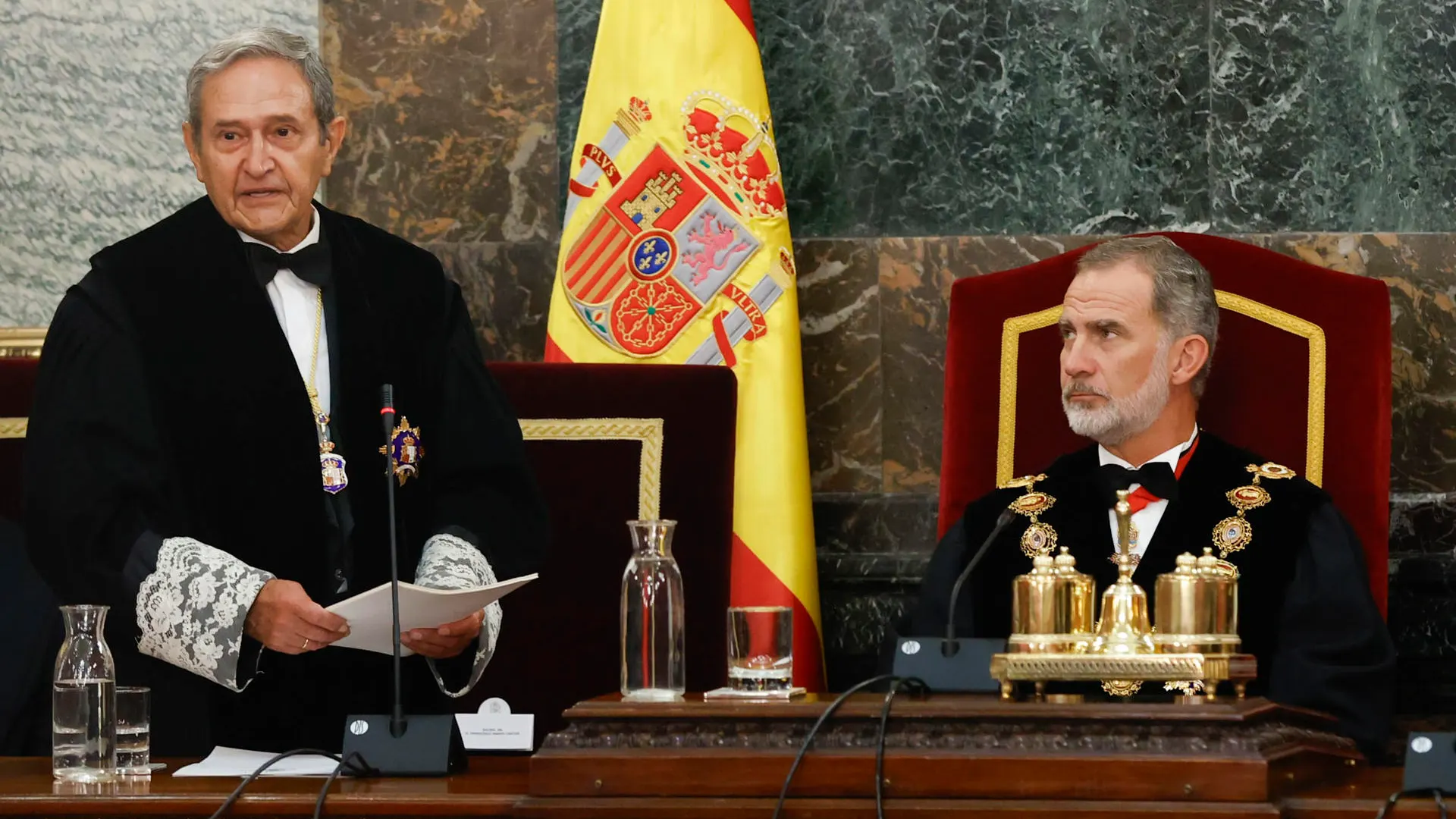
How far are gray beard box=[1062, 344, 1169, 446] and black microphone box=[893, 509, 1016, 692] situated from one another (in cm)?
112

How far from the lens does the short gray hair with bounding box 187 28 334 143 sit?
127 inches

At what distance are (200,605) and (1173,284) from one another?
6.12 feet

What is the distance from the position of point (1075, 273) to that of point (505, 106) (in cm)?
147

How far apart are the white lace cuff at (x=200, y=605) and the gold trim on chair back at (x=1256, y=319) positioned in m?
1.72

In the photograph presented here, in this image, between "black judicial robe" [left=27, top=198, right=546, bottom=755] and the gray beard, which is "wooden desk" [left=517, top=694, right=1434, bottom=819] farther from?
the gray beard

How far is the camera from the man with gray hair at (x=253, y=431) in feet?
10.3

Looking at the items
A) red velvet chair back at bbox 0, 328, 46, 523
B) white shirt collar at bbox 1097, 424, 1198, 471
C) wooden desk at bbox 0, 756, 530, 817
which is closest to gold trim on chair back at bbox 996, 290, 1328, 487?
white shirt collar at bbox 1097, 424, 1198, 471

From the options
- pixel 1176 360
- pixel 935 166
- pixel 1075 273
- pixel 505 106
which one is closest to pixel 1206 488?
pixel 1176 360

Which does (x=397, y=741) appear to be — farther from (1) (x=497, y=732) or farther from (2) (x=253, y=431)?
(1) (x=497, y=732)

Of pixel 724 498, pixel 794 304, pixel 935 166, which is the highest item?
pixel 935 166

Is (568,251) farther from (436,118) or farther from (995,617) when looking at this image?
(995,617)

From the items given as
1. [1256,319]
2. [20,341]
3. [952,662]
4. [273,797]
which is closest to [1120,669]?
[952,662]

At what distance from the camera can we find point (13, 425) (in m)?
4.01

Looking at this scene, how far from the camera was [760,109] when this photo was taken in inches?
176
